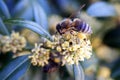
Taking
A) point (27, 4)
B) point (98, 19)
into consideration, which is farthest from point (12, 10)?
point (98, 19)

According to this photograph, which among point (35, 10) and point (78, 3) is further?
point (78, 3)

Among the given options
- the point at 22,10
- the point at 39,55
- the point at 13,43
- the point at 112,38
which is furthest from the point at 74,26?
the point at 112,38

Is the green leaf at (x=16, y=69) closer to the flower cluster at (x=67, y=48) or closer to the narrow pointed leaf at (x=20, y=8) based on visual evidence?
the flower cluster at (x=67, y=48)

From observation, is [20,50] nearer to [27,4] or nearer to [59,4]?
[27,4]

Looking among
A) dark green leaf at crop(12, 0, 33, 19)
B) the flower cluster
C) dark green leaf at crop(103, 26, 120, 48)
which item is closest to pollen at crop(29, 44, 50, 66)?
the flower cluster

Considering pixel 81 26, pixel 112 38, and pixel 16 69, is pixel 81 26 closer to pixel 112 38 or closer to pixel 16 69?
pixel 16 69
